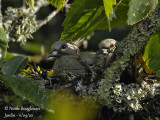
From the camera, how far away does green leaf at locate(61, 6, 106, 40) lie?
2.19 m

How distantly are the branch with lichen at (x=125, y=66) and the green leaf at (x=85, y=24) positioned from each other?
0.90 feet

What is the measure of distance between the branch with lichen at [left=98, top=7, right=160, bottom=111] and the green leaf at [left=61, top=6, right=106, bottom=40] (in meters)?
0.27

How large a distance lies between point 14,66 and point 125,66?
1037 millimetres

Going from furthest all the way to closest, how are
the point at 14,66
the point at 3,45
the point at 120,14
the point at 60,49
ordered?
the point at 60,49, the point at 14,66, the point at 120,14, the point at 3,45

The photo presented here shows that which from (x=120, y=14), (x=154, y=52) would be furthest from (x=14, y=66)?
(x=154, y=52)

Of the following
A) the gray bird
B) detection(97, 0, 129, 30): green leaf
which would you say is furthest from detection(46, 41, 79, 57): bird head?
detection(97, 0, 129, 30): green leaf

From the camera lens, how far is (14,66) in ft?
9.27

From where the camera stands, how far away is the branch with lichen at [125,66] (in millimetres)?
2275

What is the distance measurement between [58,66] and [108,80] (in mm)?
1163

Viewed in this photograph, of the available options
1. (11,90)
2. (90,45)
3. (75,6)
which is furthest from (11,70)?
(90,45)

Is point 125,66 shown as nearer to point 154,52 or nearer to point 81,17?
point 154,52

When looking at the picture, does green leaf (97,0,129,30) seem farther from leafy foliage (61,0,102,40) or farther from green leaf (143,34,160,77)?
green leaf (143,34,160,77)

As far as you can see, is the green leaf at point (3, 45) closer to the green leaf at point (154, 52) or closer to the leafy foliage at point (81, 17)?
the leafy foliage at point (81, 17)

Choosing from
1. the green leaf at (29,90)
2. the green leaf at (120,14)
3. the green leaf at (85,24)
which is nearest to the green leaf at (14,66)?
the green leaf at (29,90)
